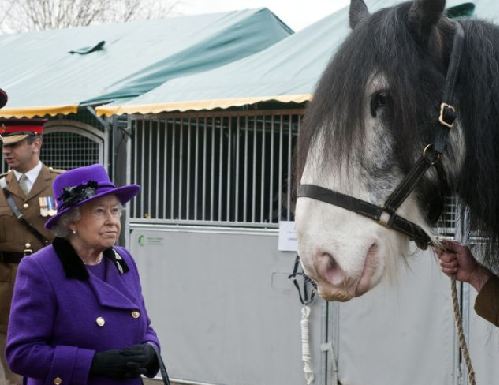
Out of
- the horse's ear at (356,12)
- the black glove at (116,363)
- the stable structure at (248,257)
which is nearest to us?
the horse's ear at (356,12)

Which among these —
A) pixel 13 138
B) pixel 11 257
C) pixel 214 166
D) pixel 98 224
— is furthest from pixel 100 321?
pixel 214 166

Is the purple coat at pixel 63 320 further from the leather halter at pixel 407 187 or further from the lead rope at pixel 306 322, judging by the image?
the lead rope at pixel 306 322

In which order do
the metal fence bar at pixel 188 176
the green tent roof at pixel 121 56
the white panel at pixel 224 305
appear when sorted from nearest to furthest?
the white panel at pixel 224 305
the metal fence bar at pixel 188 176
the green tent roof at pixel 121 56

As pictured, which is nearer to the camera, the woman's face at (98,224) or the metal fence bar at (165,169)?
the woman's face at (98,224)

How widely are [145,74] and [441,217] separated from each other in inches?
272

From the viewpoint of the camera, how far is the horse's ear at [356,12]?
304cm

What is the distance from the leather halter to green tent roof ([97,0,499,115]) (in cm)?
399

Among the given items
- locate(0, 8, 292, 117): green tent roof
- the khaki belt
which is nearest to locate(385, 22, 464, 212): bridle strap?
the khaki belt

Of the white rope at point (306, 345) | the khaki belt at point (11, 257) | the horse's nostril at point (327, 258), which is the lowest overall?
the white rope at point (306, 345)

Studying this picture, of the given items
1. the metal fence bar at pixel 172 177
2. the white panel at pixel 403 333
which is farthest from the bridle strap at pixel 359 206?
the metal fence bar at pixel 172 177

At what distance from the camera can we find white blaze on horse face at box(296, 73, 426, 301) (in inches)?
101

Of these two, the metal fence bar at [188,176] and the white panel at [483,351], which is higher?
the metal fence bar at [188,176]

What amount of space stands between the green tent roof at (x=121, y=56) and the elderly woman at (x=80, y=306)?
16.5 feet

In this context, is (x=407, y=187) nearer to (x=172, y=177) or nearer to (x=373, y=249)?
(x=373, y=249)
